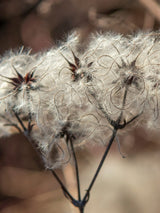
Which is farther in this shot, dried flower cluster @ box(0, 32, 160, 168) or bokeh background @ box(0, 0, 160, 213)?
bokeh background @ box(0, 0, 160, 213)

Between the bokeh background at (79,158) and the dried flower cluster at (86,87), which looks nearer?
the dried flower cluster at (86,87)

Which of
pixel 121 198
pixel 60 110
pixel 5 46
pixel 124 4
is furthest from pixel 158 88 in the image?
pixel 5 46

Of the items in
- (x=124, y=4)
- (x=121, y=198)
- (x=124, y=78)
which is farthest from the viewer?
(x=124, y=4)

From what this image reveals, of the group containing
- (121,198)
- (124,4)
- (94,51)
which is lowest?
(121,198)

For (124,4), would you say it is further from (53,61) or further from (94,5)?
(53,61)
